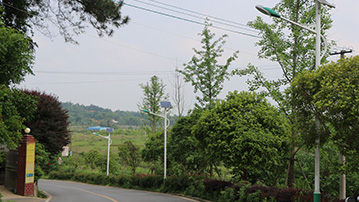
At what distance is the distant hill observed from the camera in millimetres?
133500

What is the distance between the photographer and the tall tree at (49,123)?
79.3 ft

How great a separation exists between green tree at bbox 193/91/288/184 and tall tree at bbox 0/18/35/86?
903 centimetres

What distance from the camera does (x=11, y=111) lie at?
11484 millimetres

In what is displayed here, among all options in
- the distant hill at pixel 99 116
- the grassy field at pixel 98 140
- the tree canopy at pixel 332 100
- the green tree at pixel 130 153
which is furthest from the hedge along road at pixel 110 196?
the distant hill at pixel 99 116

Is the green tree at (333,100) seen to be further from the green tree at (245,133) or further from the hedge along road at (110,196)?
the hedge along road at (110,196)

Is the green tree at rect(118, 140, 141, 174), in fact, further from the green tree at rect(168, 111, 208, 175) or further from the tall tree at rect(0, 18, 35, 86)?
the tall tree at rect(0, 18, 35, 86)

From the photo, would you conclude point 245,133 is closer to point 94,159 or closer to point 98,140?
point 94,159

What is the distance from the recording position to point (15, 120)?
37.6ft

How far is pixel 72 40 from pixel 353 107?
368 inches

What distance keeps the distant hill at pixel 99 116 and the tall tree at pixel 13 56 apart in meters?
118

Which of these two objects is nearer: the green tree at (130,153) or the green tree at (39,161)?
the green tree at (39,161)

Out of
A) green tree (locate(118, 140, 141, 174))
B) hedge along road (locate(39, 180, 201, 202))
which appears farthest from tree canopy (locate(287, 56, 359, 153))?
green tree (locate(118, 140, 141, 174))

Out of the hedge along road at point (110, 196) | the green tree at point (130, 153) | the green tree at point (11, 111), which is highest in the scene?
the green tree at point (11, 111)

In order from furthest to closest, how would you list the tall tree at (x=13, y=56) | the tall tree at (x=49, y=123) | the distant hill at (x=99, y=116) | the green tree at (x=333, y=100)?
1. the distant hill at (x=99, y=116)
2. the tall tree at (x=49, y=123)
3. the tall tree at (x=13, y=56)
4. the green tree at (x=333, y=100)
